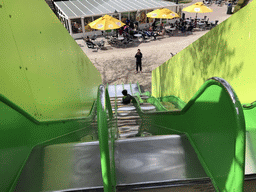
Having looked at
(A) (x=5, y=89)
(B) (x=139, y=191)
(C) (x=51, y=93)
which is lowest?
(B) (x=139, y=191)

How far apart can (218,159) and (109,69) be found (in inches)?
479

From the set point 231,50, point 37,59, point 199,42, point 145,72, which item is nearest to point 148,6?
point 145,72

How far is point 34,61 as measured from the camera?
265 cm

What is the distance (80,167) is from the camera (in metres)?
2.18

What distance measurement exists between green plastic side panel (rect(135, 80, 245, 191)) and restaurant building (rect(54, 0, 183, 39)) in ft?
57.3

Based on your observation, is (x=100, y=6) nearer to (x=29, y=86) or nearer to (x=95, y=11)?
(x=95, y=11)

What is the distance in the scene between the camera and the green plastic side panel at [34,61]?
2136mm

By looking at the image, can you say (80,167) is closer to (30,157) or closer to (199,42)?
(30,157)

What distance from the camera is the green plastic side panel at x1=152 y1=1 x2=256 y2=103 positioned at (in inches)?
126

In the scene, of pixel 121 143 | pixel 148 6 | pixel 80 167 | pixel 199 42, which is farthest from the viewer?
pixel 148 6

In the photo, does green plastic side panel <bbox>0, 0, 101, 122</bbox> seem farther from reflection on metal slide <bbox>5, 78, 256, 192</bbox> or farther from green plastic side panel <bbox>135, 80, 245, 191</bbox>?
green plastic side panel <bbox>135, 80, 245, 191</bbox>

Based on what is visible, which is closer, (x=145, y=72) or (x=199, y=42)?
(x=199, y=42)

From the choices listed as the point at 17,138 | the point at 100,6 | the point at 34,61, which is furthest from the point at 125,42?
the point at 17,138

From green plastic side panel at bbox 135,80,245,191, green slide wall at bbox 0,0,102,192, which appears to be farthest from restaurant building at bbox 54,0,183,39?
green plastic side panel at bbox 135,80,245,191
